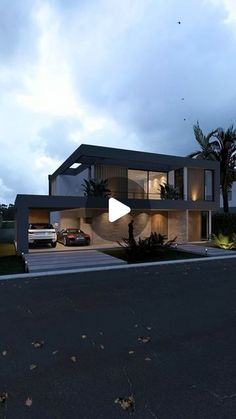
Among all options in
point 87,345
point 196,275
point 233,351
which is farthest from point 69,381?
point 196,275

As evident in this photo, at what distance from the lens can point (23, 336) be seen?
4.48 meters

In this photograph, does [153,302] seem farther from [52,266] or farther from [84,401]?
[52,266]

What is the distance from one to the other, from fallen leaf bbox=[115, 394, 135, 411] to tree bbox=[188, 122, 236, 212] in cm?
2306

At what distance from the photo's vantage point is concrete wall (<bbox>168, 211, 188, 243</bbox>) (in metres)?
20.4

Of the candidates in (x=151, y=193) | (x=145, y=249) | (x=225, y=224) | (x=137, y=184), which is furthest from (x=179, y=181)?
(x=145, y=249)

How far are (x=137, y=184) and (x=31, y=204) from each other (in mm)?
9249

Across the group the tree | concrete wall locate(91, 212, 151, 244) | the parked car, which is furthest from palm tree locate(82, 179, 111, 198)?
the tree

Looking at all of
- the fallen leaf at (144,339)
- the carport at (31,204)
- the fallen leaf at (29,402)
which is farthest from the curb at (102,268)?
the fallen leaf at (29,402)

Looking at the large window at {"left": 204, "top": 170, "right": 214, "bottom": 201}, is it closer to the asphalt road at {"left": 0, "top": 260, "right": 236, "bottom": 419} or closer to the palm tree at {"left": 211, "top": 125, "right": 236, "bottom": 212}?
the palm tree at {"left": 211, "top": 125, "right": 236, "bottom": 212}

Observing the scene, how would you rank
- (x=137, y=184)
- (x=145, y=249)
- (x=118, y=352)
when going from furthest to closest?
(x=137, y=184) < (x=145, y=249) < (x=118, y=352)

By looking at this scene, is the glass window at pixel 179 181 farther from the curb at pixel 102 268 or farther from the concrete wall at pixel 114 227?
the curb at pixel 102 268

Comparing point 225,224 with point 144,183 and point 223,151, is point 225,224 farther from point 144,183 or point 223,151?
point 144,183

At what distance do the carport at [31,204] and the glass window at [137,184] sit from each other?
4.85 m

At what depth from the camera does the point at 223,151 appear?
24281mm
